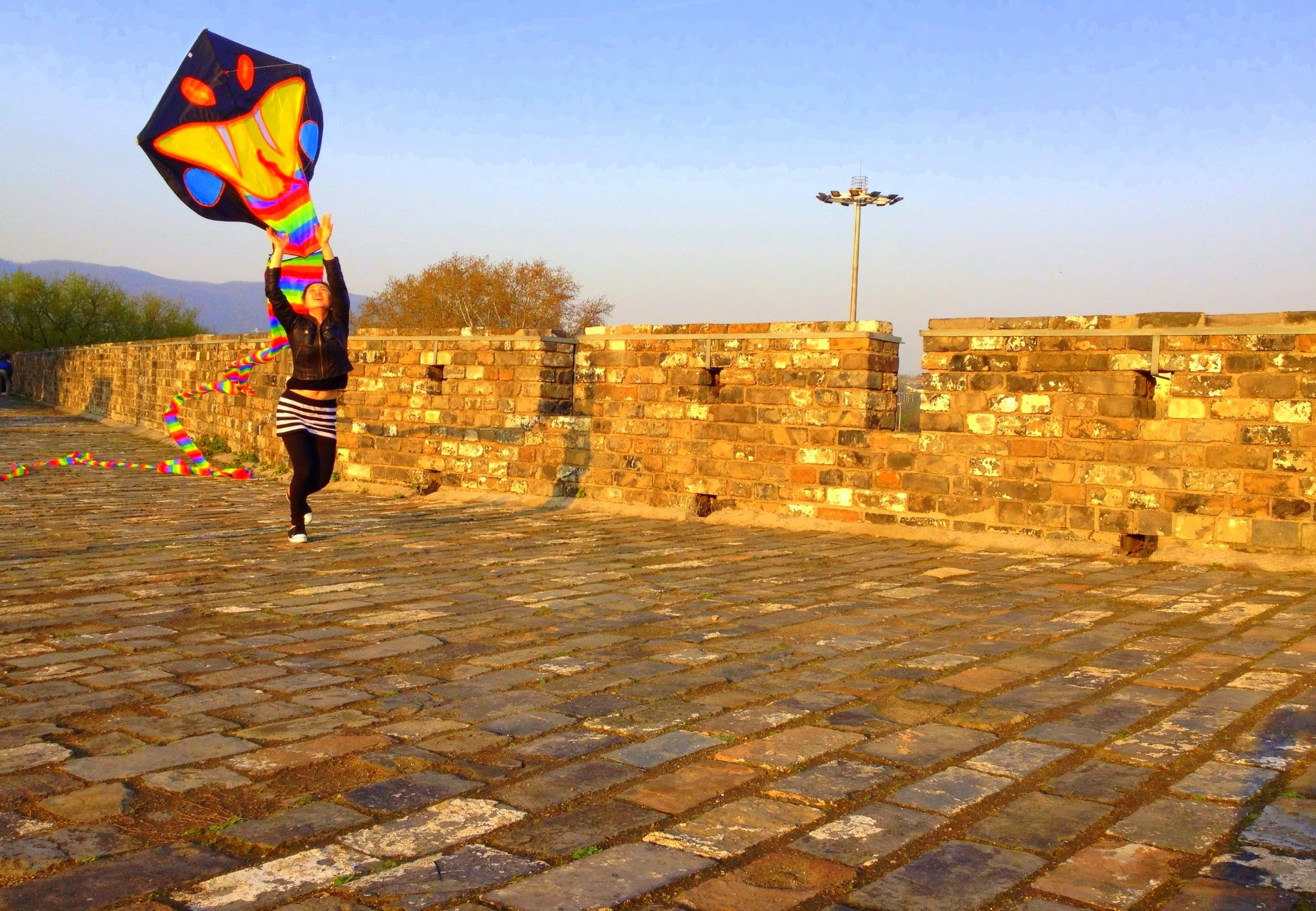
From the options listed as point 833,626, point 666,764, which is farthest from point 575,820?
point 833,626

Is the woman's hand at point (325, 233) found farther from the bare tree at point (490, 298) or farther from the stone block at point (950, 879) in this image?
the bare tree at point (490, 298)

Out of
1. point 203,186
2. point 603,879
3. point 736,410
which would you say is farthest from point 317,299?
point 603,879

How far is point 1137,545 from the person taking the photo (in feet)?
27.3

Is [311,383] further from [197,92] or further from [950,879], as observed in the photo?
[950,879]

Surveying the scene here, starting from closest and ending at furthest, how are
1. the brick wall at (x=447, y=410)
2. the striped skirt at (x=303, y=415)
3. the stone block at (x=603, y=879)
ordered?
1. the stone block at (x=603, y=879)
2. the striped skirt at (x=303, y=415)
3. the brick wall at (x=447, y=410)

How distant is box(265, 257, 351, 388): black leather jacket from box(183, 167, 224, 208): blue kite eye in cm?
327

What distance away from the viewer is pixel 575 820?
302 centimetres

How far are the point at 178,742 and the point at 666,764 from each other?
5.10ft

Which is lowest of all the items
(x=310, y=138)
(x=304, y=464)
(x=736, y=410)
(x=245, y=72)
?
(x=304, y=464)

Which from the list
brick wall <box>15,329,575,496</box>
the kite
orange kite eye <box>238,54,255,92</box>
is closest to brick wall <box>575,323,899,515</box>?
brick wall <box>15,329,575,496</box>

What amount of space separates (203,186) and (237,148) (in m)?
0.52

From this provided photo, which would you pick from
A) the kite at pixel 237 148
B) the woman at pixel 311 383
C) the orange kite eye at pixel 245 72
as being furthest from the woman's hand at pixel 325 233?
the orange kite eye at pixel 245 72

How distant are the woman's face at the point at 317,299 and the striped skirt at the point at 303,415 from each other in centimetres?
62

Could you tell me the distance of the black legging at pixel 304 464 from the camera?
8320mm
